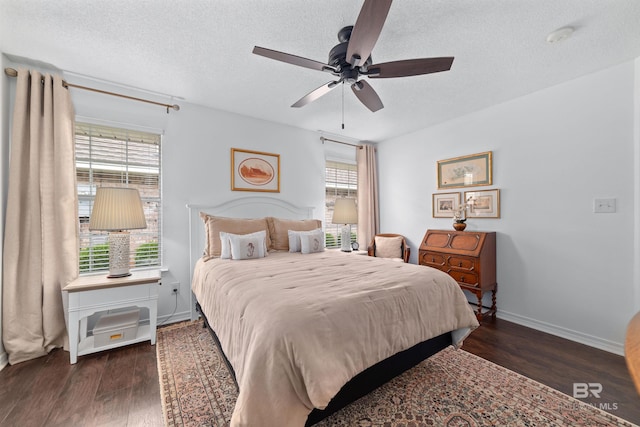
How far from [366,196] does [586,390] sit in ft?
11.0

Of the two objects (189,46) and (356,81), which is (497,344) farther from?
(189,46)

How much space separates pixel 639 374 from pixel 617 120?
2.98 m

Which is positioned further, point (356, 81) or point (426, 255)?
point (426, 255)

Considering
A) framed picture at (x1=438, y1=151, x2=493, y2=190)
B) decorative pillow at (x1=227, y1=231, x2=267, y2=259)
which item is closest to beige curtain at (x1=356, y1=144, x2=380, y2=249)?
framed picture at (x1=438, y1=151, x2=493, y2=190)

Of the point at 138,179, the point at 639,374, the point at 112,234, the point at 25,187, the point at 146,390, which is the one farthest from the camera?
the point at 138,179

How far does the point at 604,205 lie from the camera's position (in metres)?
2.41

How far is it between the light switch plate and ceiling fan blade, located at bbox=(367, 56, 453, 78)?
2.11 m

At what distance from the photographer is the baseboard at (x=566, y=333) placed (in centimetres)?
231

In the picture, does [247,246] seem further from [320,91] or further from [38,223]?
[38,223]

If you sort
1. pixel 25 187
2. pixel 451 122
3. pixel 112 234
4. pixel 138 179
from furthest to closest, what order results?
pixel 451 122 → pixel 138 179 → pixel 112 234 → pixel 25 187

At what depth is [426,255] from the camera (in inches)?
136

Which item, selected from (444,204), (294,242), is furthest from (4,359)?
(444,204)

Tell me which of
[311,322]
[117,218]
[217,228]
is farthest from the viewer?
[217,228]

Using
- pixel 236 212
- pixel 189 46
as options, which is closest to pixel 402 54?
pixel 189 46
